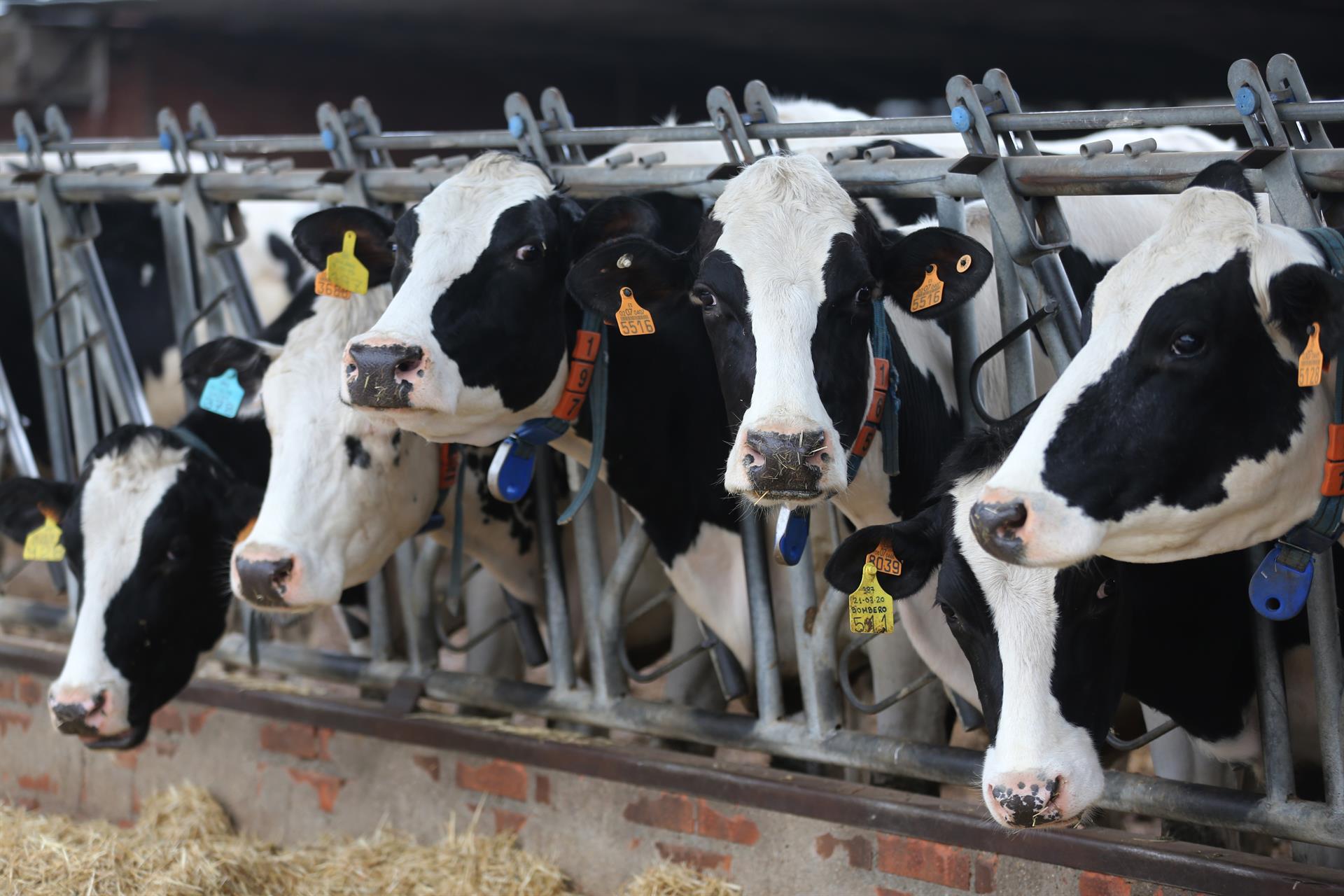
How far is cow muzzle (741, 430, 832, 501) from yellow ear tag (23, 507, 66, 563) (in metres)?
2.60

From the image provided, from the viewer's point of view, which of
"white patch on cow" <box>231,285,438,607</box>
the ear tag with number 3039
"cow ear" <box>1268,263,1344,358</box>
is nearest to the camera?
"cow ear" <box>1268,263,1344,358</box>

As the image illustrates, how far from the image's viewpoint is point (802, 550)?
3270 millimetres

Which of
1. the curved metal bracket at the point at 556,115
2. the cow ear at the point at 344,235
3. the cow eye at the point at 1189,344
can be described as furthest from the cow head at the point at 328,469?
the cow eye at the point at 1189,344

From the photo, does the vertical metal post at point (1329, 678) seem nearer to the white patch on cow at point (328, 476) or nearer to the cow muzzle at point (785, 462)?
the cow muzzle at point (785, 462)

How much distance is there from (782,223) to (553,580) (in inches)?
63.7

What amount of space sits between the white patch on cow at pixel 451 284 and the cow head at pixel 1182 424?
1.34 m

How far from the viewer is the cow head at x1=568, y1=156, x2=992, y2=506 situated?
2.76 metres

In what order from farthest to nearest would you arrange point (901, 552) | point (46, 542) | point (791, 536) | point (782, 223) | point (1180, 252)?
point (46, 542) → point (791, 536) → point (782, 223) → point (901, 552) → point (1180, 252)

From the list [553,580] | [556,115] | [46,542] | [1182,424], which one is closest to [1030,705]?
[1182,424]

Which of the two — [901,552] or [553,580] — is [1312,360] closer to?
[901,552]

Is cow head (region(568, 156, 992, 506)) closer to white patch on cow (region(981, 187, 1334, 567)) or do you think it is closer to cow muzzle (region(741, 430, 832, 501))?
cow muzzle (region(741, 430, 832, 501))

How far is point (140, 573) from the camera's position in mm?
4195

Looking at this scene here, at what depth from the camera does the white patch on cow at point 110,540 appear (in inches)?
162

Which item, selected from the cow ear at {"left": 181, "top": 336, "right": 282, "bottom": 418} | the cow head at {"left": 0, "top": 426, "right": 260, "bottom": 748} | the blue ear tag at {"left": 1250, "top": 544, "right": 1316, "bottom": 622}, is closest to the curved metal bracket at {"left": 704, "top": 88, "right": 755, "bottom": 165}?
the cow ear at {"left": 181, "top": 336, "right": 282, "bottom": 418}
